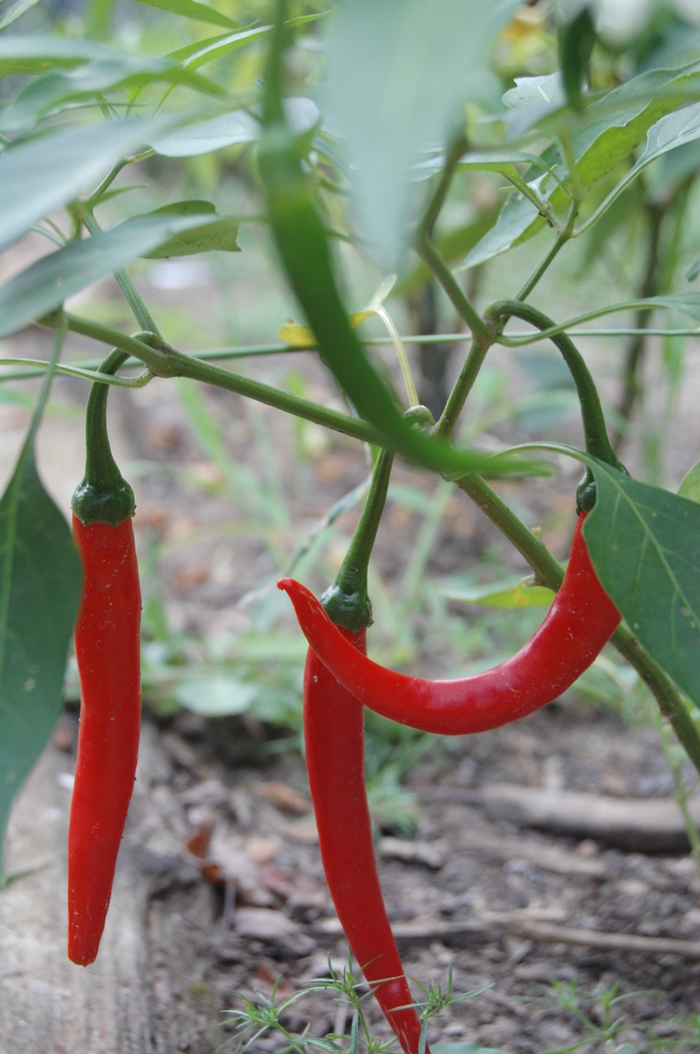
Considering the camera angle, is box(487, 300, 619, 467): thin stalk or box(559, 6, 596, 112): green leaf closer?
box(559, 6, 596, 112): green leaf

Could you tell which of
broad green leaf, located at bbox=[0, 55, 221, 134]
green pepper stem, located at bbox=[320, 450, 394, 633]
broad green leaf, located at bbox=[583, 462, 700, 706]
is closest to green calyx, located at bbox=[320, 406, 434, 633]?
green pepper stem, located at bbox=[320, 450, 394, 633]

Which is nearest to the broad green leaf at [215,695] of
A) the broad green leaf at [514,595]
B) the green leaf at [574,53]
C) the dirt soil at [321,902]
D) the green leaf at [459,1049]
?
the dirt soil at [321,902]

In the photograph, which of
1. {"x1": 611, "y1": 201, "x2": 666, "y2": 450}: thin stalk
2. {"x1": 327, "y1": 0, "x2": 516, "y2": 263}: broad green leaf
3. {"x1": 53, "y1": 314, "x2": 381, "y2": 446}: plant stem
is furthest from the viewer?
{"x1": 611, "y1": 201, "x2": 666, "y2": 450}: thin stalk

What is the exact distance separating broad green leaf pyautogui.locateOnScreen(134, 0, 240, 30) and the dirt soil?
49cm

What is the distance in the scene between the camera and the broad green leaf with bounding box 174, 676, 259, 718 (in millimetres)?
1254

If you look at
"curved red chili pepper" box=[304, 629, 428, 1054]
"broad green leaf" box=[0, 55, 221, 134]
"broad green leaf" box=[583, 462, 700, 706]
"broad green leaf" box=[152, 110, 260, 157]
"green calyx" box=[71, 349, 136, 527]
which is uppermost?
"broad green leaf" box=[152, 110, 260, 157]

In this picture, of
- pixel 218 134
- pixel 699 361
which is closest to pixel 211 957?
pixel 218 134

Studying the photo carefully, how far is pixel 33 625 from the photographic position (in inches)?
16.0

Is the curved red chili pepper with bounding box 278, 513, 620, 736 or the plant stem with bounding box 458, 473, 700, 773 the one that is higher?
the plant stem with bounding box 458, 473, 700, 773

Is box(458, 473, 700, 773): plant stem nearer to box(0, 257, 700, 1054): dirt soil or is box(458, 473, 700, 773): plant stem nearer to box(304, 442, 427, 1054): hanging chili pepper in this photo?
box(304, 442, 427, 1054): hanging chili pepper

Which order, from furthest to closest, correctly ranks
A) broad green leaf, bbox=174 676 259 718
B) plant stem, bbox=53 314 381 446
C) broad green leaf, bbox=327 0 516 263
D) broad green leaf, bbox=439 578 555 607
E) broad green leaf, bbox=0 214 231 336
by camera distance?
broad green leaf, bbox=174 676 259 718, broad green leaf, bbox=439 578 555 607, plant stem, bbox=53 314 381 446, broad green leaf, bbox=0 214 231 336, broad green leaf, bbox=327 0 516 263

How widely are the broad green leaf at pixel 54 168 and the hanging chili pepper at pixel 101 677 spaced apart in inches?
7.4

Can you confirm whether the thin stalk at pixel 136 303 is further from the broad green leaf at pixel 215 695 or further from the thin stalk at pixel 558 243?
the broad green leaf at pixel 215 695

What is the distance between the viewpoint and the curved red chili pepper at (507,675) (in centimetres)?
52
